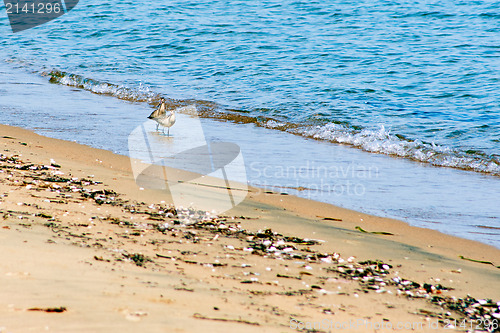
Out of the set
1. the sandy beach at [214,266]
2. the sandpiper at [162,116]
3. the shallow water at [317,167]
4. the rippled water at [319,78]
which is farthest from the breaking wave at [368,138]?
the sandy beach at [214,266]

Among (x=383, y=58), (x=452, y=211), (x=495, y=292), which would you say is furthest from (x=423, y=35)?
(x=495, y=292)

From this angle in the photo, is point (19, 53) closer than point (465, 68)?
No

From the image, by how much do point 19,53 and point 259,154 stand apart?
12.7 metres

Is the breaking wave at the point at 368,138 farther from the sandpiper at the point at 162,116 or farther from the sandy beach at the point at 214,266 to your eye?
the sandy beach at the point at 214,266

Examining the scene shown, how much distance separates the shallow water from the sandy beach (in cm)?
49

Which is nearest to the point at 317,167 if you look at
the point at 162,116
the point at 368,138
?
the point at 368,138

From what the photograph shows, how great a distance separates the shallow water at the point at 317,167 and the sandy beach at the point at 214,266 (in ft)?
1.62

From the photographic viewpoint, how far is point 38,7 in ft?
87.0

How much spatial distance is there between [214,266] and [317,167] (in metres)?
3.92

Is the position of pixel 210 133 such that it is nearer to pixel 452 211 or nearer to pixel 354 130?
pixel 354 130

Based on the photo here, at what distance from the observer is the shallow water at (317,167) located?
5934mm

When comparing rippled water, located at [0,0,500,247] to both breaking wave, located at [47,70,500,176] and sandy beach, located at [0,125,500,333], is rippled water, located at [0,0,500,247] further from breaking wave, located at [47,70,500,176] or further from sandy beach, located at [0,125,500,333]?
sandy beach, located at [0,125,500,333]

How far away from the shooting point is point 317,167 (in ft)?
24.4

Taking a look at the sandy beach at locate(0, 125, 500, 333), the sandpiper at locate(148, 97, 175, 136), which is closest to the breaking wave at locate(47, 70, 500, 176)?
the sandpiper at locate(148, 97, 175, 136)
